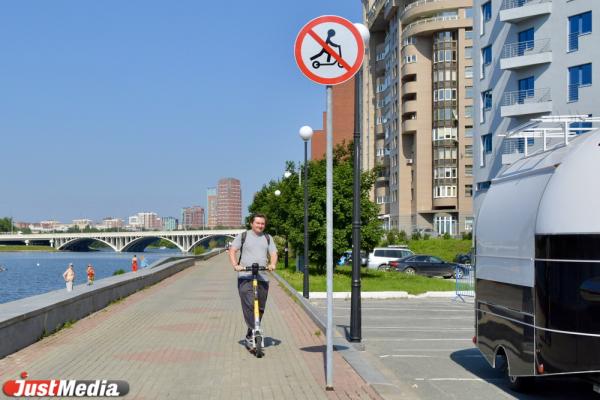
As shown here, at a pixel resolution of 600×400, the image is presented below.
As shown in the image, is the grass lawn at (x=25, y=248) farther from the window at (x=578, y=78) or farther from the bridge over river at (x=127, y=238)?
the window at (x=578, y=78)

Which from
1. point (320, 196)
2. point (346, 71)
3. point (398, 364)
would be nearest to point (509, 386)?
point (398, 364)

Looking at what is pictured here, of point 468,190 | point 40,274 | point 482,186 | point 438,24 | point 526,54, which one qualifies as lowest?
point 40,274

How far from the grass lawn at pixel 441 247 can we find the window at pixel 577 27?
22.0 metres

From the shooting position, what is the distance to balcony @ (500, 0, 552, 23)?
136 ft

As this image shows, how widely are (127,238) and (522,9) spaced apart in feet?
322

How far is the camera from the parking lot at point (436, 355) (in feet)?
26.8

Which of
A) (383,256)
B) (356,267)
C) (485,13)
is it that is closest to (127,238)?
(485,13)

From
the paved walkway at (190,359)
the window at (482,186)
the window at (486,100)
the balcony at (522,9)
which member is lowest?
the paved walkway at (190,359)

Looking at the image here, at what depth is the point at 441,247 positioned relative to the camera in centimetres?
6125

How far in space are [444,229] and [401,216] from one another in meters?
6.47

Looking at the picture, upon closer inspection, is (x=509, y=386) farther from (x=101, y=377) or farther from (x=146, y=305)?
(x=146, y=305)

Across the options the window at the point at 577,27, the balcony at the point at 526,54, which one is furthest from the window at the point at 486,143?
the window at the point at 577,27

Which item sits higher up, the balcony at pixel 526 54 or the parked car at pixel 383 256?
the balcony at pixel 526 54
